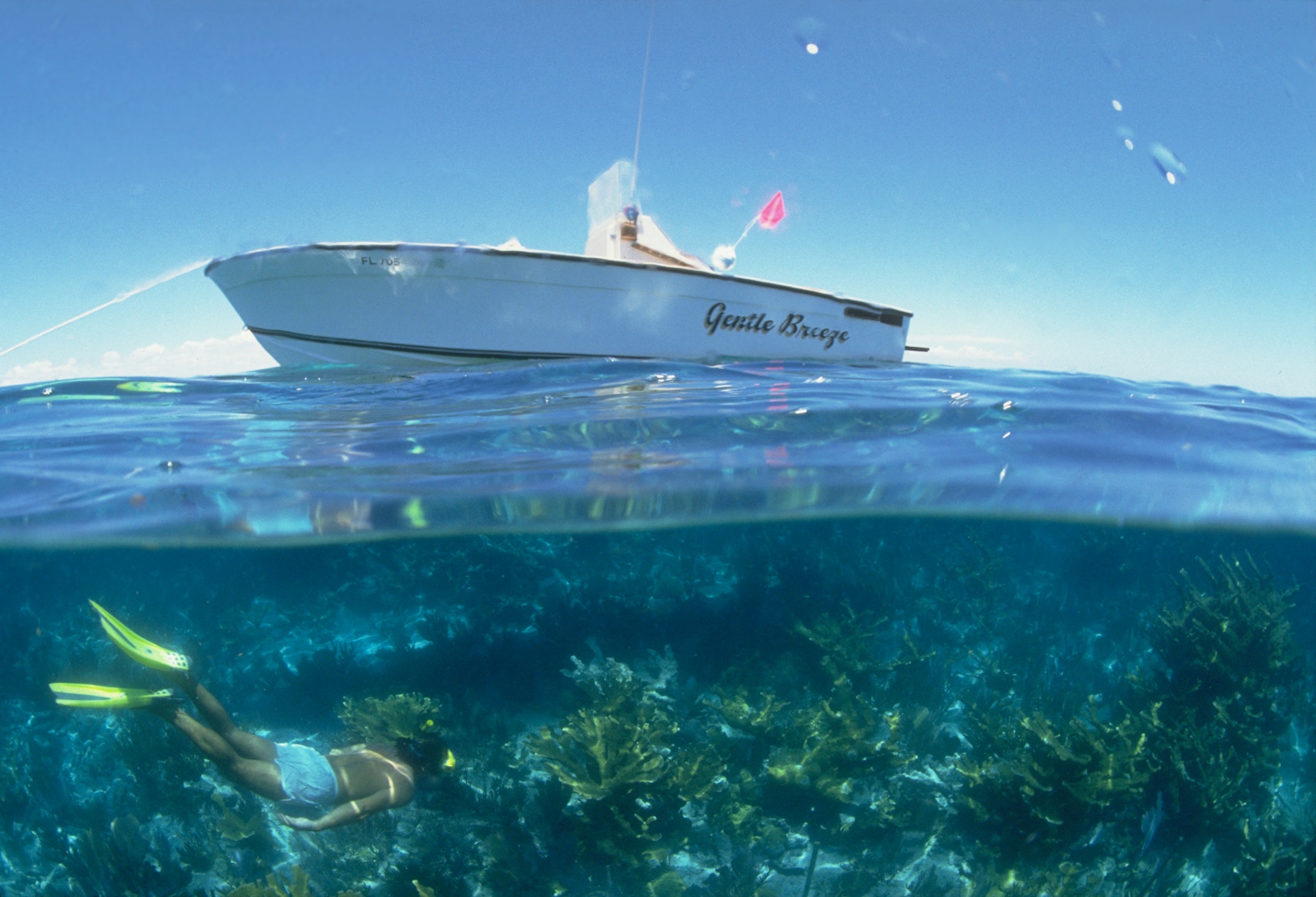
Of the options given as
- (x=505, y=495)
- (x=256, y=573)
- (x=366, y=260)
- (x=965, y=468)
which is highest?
(x=366, y=260)

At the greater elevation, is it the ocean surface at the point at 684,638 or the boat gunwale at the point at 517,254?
the boat gunwale at the point at 517,254

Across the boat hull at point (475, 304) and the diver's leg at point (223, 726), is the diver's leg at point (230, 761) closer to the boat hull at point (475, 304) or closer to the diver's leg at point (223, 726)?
the diver's leg at point (223, 726)

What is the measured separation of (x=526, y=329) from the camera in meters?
9.73

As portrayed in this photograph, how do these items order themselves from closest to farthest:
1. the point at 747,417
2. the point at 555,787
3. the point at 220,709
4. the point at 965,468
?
the point at 555,787 → the point at 220,709 → the point at 965,468 → the point at 747,417

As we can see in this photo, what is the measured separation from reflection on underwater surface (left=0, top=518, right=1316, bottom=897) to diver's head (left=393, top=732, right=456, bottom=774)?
0.13m

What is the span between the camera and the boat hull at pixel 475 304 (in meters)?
9.33

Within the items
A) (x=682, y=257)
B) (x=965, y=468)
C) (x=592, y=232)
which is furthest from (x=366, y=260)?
A: (x=965, y=468)

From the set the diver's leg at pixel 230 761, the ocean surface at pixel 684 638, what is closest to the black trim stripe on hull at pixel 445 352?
the ocean surface at pixel 684 638

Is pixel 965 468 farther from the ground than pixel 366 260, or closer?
closer

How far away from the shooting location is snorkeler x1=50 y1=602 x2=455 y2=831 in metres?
5.34

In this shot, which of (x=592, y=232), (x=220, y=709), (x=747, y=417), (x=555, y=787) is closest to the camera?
(x=555, y=787)

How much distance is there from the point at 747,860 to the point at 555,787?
159 centimetres

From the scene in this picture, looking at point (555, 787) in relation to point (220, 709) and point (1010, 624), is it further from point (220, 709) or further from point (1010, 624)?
point (1010, 624)

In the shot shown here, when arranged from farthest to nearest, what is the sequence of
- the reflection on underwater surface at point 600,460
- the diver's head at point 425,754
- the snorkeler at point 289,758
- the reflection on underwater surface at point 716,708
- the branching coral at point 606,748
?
the reflection on underwater surface at point 600,460 → the diver's head at point 425,754 → the snorkeler at point 289,758 → the reflection on underwater surface at point 716,708 → the branching coral at point 606,748
